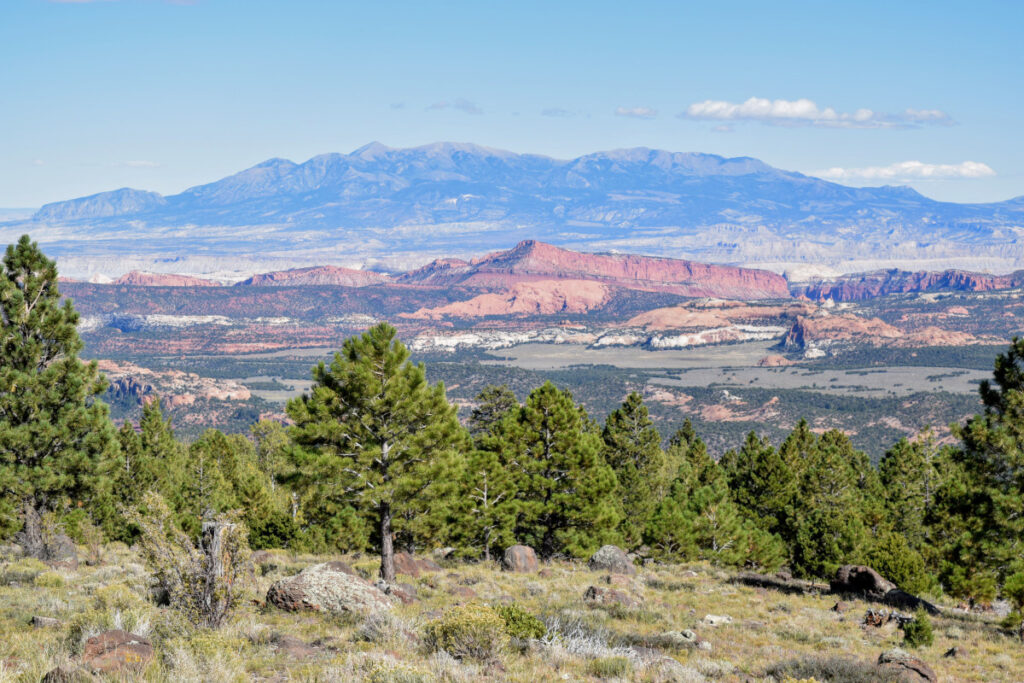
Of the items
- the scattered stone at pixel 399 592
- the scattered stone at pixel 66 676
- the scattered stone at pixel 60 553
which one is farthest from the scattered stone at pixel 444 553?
the scattered stone at pixel 66 676

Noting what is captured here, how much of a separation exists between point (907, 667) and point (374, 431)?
19219mm

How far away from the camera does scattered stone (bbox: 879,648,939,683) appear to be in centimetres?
1619

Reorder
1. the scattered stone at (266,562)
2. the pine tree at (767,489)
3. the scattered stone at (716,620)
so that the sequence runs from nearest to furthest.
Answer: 1. the scattered stone at (716,620)
2. the scattered stone at (266,562)
3. the pine tree at (767,489)

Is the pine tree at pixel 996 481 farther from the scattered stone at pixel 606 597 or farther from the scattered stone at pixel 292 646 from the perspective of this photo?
the scattered stone at pixel 292 646

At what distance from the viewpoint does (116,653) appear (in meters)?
13.4

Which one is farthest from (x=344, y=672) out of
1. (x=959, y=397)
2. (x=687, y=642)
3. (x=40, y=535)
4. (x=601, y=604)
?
(x=959, y=397)

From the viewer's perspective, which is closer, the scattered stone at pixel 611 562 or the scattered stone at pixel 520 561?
the scattered stone at pixel 520 561

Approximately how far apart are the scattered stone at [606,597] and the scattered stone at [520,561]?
800cm

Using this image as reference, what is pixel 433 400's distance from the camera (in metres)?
31.0

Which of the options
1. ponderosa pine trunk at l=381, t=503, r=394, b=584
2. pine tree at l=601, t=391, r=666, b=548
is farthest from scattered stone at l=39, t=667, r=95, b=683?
pine tree at l=601, t=391, r=666, b=548

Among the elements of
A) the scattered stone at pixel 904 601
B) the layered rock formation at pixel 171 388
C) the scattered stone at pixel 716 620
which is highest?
the scattered stone at pixel 716 620

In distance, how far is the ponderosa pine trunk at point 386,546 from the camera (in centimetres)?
2902

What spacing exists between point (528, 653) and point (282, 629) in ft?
19.7

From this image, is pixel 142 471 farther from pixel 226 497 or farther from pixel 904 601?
pixel 904 601
